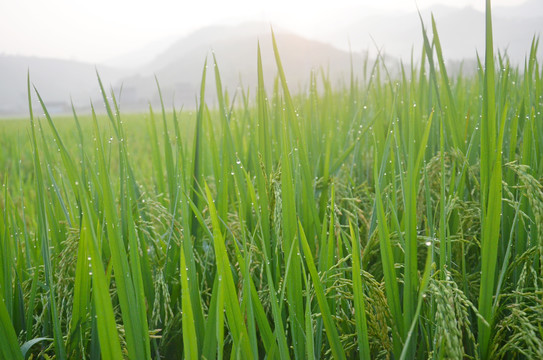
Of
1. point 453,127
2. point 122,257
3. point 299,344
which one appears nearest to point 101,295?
point 122,257

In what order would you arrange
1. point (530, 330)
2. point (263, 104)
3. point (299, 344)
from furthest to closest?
point (263, 104) < point (299, 344) < point (530, 330)

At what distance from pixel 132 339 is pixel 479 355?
518mm

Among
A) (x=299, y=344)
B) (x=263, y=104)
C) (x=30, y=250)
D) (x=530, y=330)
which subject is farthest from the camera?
(x=30, y=250)

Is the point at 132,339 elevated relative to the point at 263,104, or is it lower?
lower

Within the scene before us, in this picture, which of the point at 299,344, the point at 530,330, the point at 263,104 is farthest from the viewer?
the point at 263,104

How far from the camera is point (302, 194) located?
827 mm

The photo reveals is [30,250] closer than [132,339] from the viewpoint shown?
No

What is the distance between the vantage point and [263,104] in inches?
32.3

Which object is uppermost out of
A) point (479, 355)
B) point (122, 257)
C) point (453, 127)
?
point (453, 127)

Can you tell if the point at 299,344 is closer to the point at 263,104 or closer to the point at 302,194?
the point at 302,194

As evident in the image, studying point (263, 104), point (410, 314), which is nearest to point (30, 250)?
point (263, 104)

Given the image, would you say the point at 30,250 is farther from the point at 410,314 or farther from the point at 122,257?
the point at 410,314

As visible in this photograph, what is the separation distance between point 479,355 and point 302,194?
40 centimetres

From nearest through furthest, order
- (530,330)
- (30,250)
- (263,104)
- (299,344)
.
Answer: (530,330), (299,344), (263,104), (30,250)
